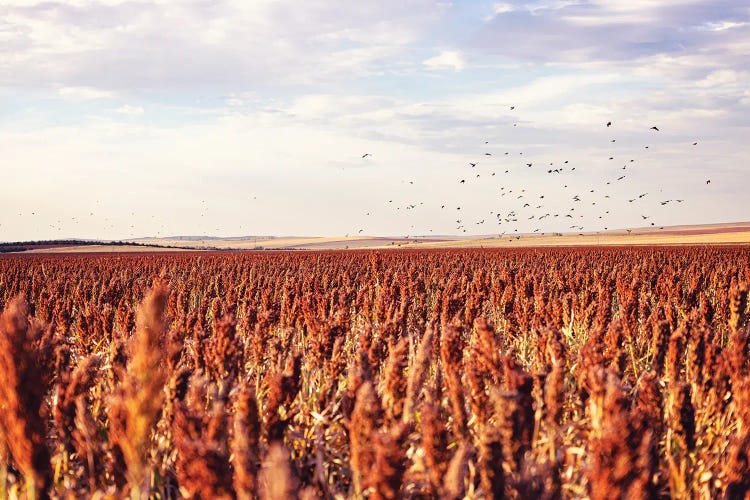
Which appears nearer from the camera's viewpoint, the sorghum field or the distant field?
the sorghum field

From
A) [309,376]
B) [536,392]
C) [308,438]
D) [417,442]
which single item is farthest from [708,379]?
[309,376]

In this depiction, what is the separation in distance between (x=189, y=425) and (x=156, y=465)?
156 cm

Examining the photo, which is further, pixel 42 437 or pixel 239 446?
pixel 42 437

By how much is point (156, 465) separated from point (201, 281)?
17.2m

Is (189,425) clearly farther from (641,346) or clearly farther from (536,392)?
(641,346)

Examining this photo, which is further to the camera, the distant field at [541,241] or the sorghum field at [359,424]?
A: the distant field at [541,241]

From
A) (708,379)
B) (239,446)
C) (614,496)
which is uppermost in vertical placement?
(239,446)

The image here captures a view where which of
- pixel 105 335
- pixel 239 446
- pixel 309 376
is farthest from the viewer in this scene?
pixel 105 335

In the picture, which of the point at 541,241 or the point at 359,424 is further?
the point at 541,241

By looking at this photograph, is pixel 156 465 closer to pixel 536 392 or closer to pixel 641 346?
pixel 536 392

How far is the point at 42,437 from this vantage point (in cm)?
198

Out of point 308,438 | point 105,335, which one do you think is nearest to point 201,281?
point 105,335

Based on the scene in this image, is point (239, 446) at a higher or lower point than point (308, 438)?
higher

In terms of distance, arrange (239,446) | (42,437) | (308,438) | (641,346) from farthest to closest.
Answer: (641,346), (308,438), (42,437), (239,446)
